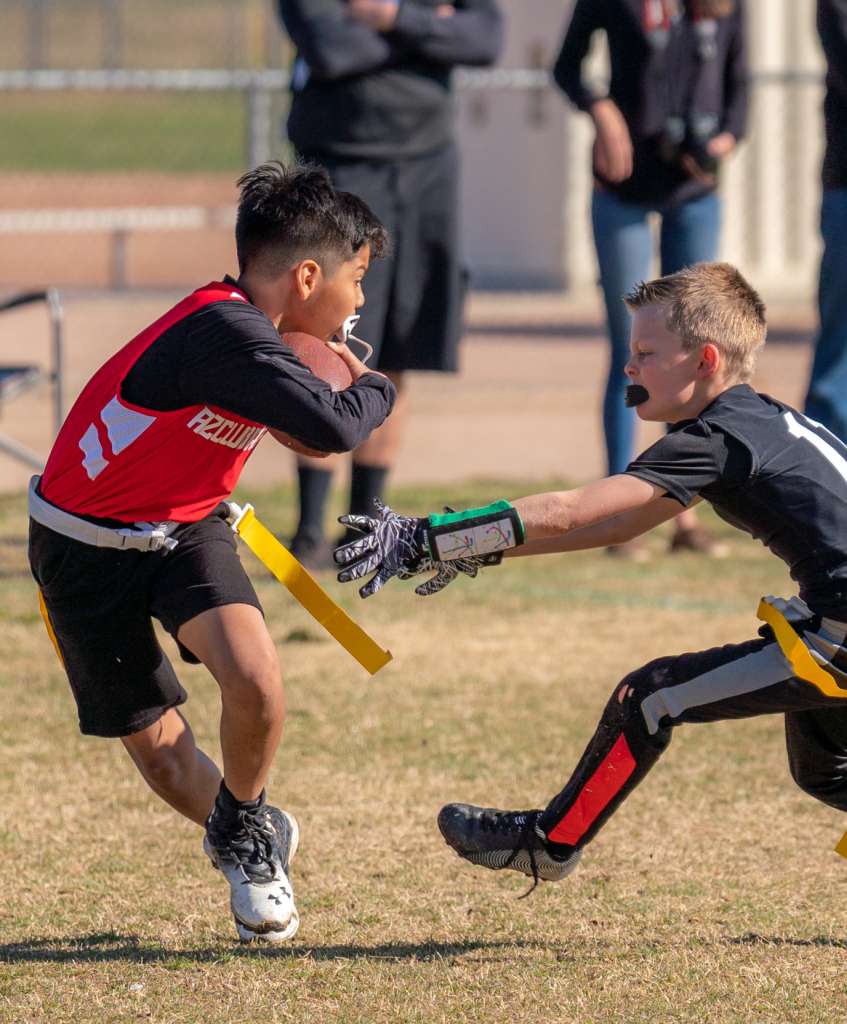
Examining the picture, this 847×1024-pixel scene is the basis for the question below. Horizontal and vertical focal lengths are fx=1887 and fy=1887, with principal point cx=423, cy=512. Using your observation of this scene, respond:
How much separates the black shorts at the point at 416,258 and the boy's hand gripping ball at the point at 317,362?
10.2ft

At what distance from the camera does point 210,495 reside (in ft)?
12.5

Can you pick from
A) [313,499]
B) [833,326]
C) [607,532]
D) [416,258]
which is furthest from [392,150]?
[607,532]

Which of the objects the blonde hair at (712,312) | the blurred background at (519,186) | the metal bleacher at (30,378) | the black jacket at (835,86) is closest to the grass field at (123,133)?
the blurred background at (519,186)

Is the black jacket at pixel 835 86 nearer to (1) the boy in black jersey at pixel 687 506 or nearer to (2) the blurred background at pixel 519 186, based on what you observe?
(1) the boy in black jersey at pixel 687 506

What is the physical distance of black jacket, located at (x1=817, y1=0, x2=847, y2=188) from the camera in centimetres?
666

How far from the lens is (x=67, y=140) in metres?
40.4

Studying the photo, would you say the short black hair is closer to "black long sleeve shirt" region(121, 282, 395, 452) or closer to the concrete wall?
"black long sleeve shirt" region(121, 282, 395, 452)

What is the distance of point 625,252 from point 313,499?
4.92 feet

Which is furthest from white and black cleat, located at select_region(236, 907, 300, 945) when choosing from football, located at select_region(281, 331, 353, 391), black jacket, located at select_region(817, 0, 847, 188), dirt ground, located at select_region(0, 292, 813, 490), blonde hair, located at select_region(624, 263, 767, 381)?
dirt ground, located at select_region(0, 292, 813, 490)

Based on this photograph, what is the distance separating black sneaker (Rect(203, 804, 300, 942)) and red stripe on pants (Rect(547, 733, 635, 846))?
53 centimetres

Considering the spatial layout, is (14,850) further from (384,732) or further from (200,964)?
(384,732)

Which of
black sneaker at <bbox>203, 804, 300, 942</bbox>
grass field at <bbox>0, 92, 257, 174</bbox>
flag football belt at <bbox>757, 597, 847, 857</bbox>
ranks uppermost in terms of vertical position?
flag football belt at <bbox>757, 597, 847, 857</bbox>

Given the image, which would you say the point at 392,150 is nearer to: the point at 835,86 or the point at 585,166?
the point at 835,86

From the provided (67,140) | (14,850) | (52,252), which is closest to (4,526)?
(14,850)
